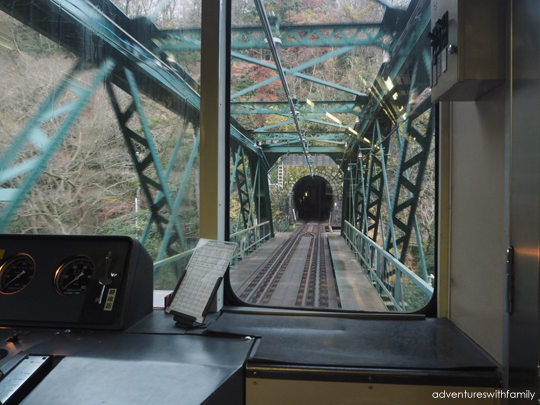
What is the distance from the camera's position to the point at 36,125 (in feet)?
6.55

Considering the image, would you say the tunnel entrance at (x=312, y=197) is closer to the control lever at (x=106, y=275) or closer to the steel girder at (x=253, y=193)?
the steel girder at (x=253, y=193)

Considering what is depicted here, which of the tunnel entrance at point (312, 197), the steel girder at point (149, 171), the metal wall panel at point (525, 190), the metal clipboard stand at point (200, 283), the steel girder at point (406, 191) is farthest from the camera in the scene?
the tunnel entrance at point (312, 197)

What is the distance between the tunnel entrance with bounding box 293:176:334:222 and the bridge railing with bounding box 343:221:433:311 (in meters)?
8.09

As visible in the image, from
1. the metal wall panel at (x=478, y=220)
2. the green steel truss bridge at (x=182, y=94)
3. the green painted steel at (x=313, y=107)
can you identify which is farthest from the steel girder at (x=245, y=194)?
the metal wall panel at (x=478, y=220)

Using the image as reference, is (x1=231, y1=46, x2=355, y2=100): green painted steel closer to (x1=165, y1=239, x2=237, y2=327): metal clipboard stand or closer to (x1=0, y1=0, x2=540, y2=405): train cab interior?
(x1=0, y1=0, x2=540, y2=405): train cab interior

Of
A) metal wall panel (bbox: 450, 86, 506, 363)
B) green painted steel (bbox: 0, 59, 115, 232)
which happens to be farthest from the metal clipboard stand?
green painted steel (bbox: 0, 59, 115, 232)

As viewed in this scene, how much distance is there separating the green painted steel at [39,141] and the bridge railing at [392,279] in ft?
7.14

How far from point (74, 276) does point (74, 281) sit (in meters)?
0.02

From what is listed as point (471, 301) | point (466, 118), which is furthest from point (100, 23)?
point (471, 301)

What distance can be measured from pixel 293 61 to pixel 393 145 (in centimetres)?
217

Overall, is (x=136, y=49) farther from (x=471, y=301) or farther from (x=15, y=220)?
(x=471, y=301)

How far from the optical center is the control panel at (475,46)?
3.78ft

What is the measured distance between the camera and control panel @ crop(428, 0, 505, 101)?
45.4 inches

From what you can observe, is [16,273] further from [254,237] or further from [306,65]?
[254,237]
